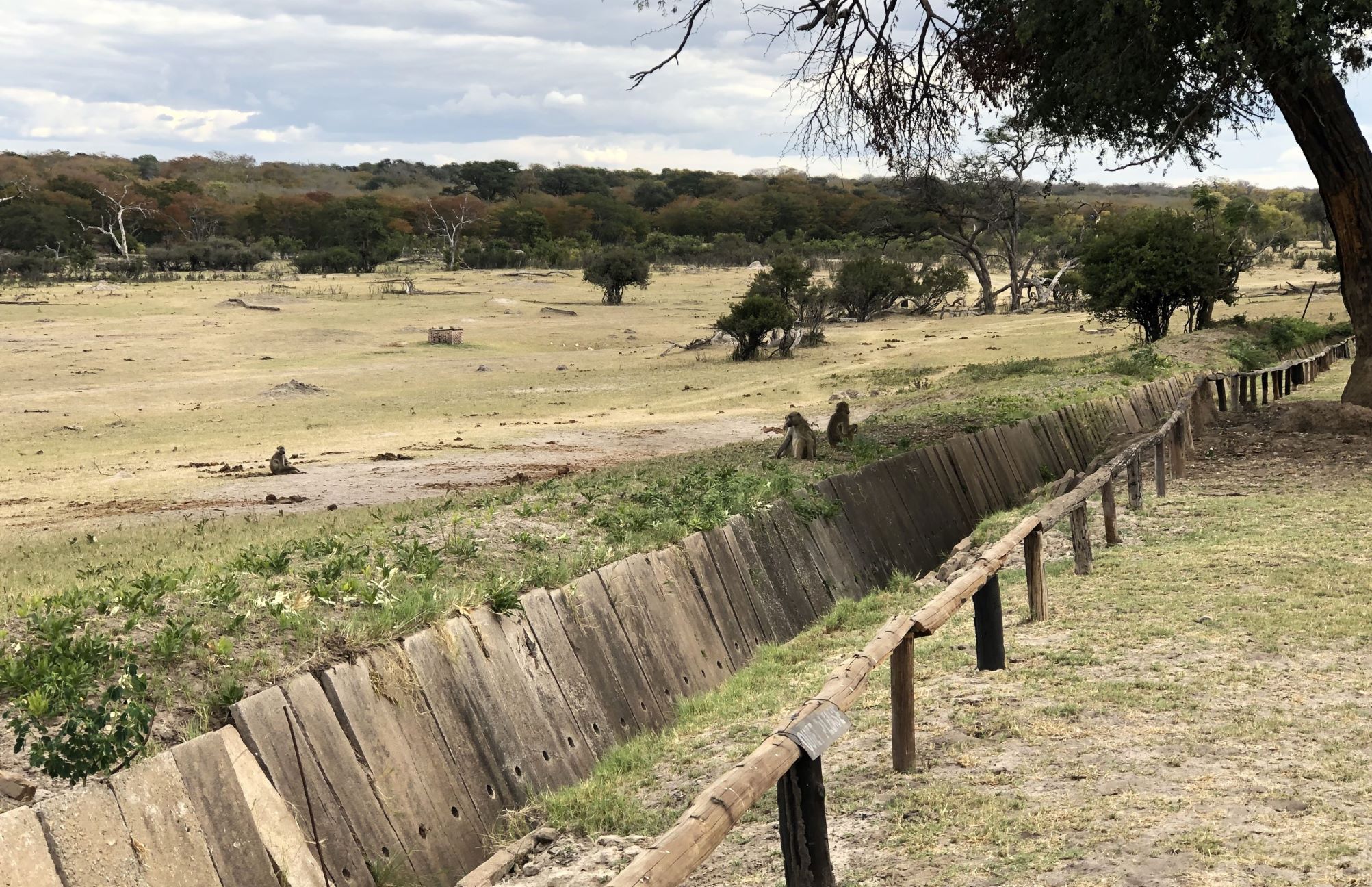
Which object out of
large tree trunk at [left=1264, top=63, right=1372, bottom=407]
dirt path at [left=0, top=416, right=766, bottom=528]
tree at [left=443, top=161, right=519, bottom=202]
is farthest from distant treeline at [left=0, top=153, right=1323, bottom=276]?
large tree trunk at [left=1264, top=63, right=1372, bottom=407]

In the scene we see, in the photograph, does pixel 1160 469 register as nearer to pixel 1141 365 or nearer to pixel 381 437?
pixel 1141 365

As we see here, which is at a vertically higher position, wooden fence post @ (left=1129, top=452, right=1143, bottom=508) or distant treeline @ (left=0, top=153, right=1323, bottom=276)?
distant treeline @ (left=0, top=153, right=1323, bottom=276)

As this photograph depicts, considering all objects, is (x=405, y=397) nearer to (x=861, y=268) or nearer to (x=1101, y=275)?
(x=1101, y=275)

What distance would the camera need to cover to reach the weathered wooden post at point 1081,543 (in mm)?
9836

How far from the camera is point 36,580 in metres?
9.10

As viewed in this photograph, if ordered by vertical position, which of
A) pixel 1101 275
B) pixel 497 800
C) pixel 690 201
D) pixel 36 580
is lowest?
pixel 497 800

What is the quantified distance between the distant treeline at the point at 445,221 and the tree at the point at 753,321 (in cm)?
1003

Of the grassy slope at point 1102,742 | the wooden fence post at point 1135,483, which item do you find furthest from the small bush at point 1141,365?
the grassy slope at point 1102,742

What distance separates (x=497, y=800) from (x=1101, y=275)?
2859 centimetres

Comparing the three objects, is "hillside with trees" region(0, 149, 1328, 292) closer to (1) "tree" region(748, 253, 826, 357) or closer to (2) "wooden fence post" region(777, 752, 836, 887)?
(1) "tree" region(748, 253, 826, 357)

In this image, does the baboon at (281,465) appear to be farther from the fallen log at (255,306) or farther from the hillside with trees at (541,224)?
the fallen log at (255,306)

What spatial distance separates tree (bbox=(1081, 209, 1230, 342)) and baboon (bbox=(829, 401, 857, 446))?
60.4 ft

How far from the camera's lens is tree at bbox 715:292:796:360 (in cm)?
3628

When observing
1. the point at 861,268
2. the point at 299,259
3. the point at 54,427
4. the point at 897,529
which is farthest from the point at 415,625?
the point at 299,259
